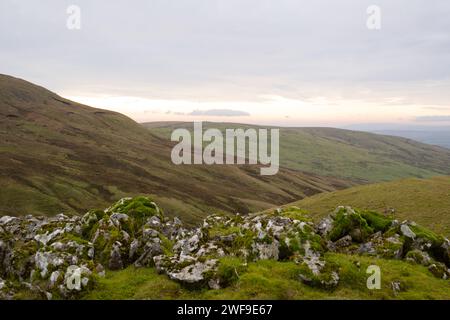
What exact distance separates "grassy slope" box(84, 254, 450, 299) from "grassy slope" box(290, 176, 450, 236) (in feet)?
104

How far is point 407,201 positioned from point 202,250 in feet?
178

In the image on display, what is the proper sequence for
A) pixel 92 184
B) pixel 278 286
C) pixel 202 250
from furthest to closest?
pixel 92 184
pixel 202 250
pixel 278 286

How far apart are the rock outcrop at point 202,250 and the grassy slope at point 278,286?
60 cm

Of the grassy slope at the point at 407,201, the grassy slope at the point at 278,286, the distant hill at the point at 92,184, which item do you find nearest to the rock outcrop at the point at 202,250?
the grassy slope at the point at 278,286

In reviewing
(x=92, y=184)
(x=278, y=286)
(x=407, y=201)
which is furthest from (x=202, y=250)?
(x=92, y=184)

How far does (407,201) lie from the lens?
6950 cm

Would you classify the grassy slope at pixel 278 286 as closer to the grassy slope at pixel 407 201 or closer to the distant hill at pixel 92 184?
the grassy slope at pixel 407 201

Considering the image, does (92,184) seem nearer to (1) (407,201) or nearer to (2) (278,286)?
(1) (407,201)

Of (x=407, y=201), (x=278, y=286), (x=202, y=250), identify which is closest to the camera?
(x=278, y=286)

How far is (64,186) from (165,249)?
11039 centimetres

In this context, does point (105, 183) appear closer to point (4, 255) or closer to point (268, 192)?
point (268, 192)
